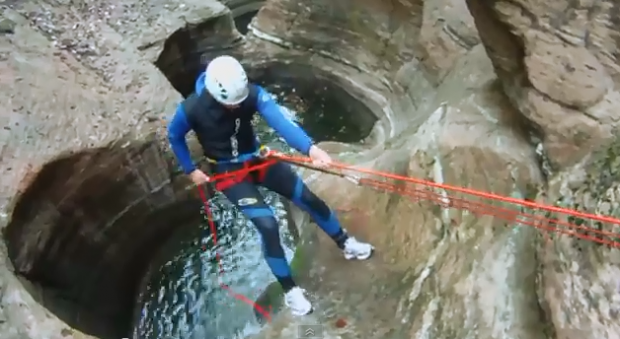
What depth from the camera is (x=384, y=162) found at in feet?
14.3

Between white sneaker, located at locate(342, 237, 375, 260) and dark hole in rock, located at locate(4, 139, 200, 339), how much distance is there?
1863 millimetres

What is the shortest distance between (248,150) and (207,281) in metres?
1.76

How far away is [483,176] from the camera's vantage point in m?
3.81

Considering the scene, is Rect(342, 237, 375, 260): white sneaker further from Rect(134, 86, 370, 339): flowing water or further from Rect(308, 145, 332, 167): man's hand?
Rect(134, 86, 370, 339): flowing water

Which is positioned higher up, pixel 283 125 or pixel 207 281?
pixel 283 125

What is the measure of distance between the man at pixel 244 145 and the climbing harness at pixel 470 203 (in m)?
0.07

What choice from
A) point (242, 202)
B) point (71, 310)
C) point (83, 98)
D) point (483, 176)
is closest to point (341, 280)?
point (242, 202)

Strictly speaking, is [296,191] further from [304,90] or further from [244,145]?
[304,90]

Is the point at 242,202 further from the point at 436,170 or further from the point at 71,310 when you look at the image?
the point at 71,310

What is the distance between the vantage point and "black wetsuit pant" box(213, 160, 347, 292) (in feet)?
11.9

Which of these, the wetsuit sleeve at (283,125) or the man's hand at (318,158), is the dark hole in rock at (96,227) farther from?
the man's hand at (318,158)

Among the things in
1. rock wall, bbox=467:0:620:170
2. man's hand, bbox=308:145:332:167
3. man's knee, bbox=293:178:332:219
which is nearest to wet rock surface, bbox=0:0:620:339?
rock wall, bbox=467:0:620:170

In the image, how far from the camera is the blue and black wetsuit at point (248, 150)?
3.49m

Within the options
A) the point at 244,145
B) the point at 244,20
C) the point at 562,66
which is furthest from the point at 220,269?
the point at 244,20
